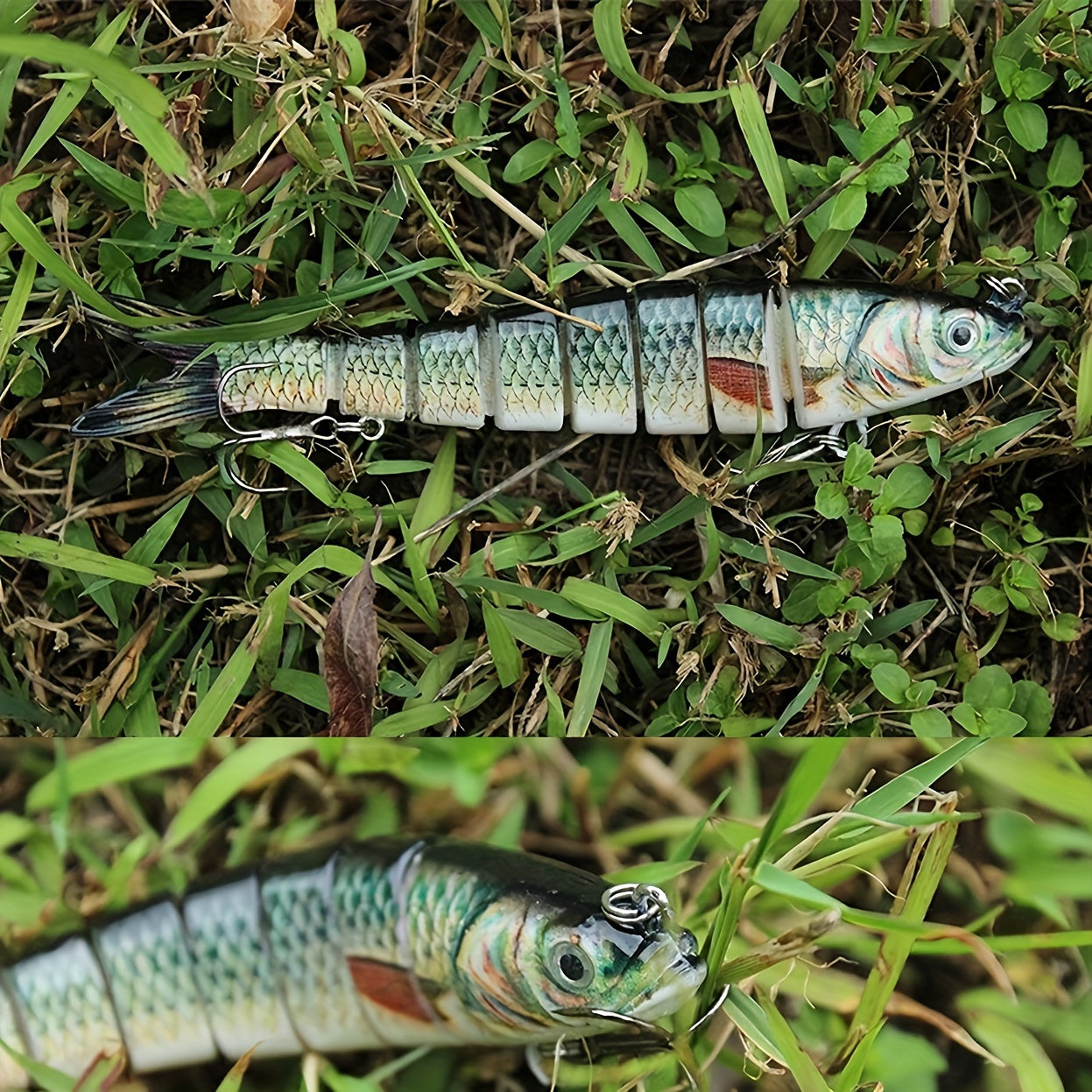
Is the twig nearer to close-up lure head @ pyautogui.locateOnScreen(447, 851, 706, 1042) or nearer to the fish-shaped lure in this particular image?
the fish-shaped lure

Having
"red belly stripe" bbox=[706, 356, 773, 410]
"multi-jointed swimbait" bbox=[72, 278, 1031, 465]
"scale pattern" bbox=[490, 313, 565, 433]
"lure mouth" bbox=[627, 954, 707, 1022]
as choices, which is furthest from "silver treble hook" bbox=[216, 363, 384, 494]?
"lure mouth" bbox=[627, 954, 707, 1022]

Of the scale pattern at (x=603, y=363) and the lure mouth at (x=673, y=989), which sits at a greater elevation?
the scale pattern at (x=603, y=363)

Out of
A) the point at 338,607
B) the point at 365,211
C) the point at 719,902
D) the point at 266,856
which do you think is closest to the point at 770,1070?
the point at 719,902

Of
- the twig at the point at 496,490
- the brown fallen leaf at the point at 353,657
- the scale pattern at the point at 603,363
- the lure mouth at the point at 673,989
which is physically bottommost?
the lure mouth at the point at 673,989

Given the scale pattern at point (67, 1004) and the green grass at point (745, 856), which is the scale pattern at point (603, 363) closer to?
the green grass at point (745, 856)

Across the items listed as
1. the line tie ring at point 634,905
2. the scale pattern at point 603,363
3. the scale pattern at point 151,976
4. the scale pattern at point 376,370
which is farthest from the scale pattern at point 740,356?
the scale pattern at point 151,976

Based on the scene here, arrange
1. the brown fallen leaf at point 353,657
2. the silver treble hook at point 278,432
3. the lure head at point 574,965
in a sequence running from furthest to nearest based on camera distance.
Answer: the silver treble hook at point 278,432 < the brown fallen leaf at point 353,657 < the lure head at point 574,965
